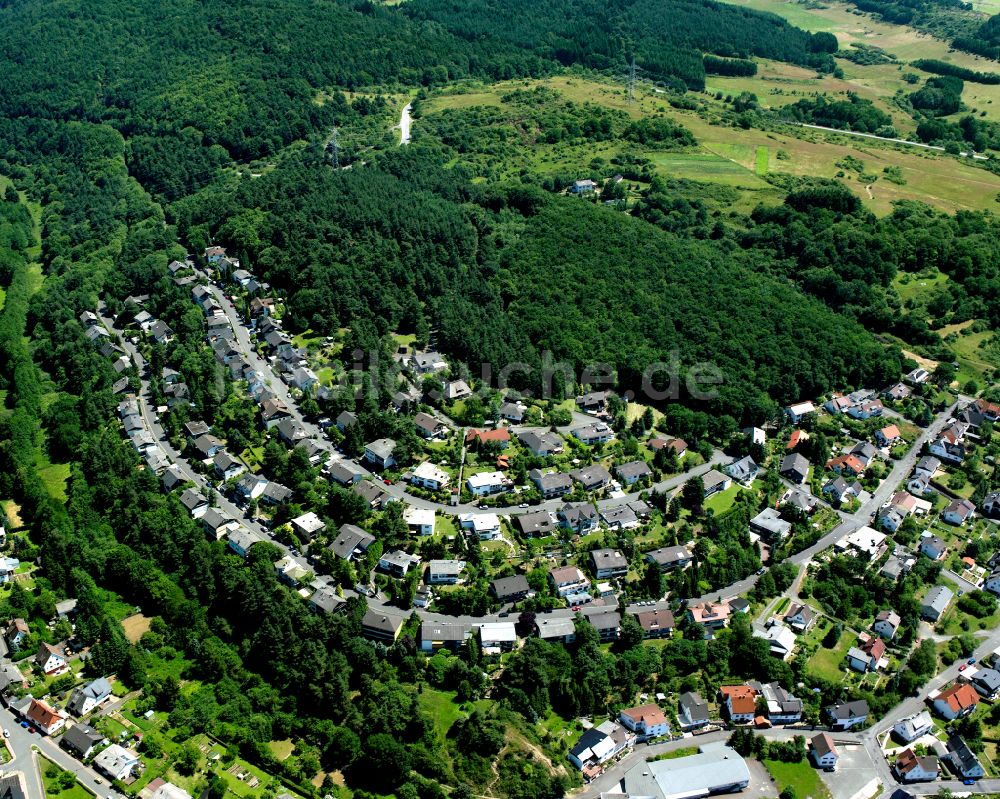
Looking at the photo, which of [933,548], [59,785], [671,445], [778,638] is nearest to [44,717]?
[59,785]

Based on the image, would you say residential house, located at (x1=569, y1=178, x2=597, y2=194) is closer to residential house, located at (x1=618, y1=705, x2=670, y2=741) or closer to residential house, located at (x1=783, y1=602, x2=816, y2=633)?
residential house, located at (x1=783, y1=602, x2=816, y2=633)

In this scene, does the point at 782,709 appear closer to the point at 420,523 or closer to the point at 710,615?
the point at 710,615

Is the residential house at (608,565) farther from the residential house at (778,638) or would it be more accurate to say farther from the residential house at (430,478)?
the residential house at (430,478)

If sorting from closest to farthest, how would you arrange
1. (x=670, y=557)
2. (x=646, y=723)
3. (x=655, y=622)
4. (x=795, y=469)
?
1. (x=646, y=723)
2. (x=655, y=622)
3. (x=670, y=557)
4. (x=795, y=469)

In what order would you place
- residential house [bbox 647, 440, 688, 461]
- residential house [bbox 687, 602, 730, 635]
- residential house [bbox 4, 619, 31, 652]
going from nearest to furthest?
residential house [bbox 4, 619, 31, 652] < residential house [bbox 687, 602, 730, 635] < residential house [bbox 647, 440, 688, 461]

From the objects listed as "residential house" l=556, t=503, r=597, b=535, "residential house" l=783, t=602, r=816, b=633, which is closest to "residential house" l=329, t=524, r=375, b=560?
"residential house" l=556, t=503, r=597, b=535

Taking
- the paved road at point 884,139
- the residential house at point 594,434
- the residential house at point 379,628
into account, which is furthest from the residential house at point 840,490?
the paved road at point 884,139
